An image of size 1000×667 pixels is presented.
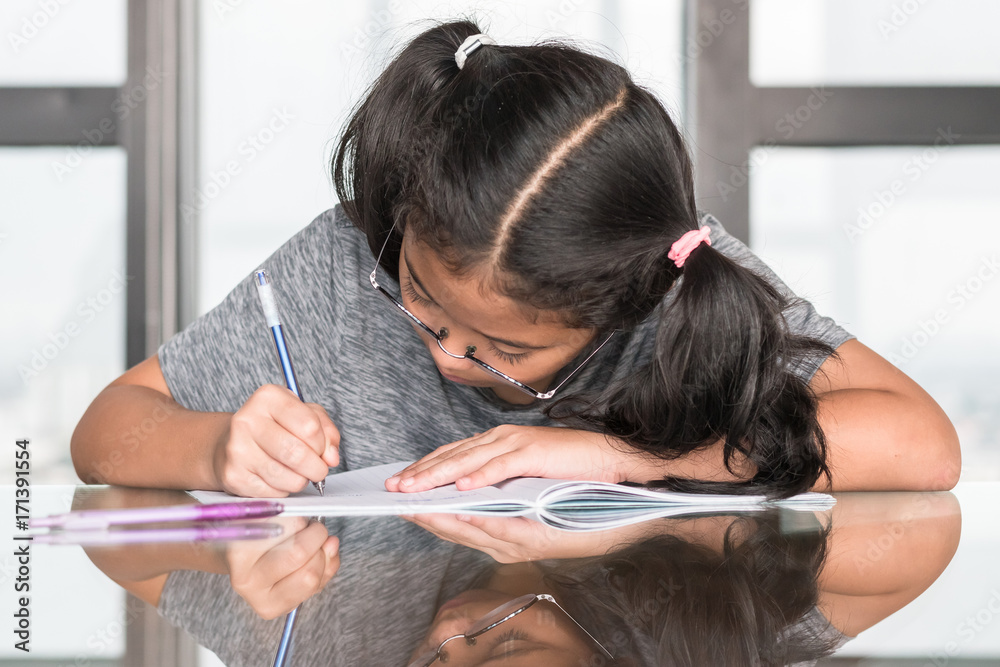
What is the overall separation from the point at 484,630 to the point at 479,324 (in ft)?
1.51

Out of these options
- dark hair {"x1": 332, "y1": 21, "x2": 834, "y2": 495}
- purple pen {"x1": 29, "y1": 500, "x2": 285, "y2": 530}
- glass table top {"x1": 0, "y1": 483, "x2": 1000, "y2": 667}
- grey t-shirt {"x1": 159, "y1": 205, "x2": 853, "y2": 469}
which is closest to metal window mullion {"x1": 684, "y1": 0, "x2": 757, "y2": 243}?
grey t-shirt {"x1": 159, "y1": 205, "x2": 853, "y2": 469}

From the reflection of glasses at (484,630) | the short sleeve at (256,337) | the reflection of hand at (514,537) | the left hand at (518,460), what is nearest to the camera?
the reflection of glasses at (484,630)

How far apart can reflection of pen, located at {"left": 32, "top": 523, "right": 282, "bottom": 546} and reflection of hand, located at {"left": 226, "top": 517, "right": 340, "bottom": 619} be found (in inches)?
0.7

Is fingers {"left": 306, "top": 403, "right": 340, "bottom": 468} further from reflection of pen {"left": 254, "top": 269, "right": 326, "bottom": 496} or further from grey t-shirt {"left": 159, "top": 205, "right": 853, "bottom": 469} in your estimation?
grey t-shirt {"left": 159, "top": 205, "right": 853, "bottom": 469}

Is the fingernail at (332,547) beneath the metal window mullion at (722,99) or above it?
beneath

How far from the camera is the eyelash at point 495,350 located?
2.65ft

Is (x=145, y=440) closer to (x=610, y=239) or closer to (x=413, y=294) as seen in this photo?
(x=413, y=294)

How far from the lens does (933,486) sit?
824 mm

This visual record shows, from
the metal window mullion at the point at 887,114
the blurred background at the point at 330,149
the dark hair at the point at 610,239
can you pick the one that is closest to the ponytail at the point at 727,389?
the dark hair at the point at 610,239

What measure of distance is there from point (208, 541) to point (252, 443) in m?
0.18

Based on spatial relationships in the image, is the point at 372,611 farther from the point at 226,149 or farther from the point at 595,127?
the point at 226,149

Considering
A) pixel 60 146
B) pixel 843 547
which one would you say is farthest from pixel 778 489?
pixel 60 146

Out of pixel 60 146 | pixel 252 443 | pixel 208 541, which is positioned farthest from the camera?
pixel 60 146

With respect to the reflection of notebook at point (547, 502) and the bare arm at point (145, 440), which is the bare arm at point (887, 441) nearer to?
the reflection of notebook at point (547, 502)
